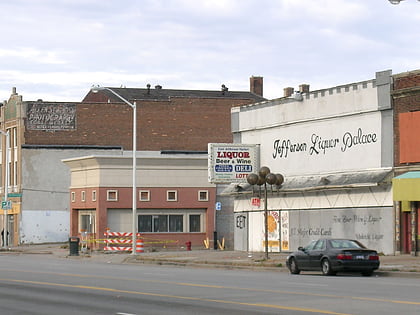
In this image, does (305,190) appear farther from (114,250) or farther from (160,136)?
(160,136)

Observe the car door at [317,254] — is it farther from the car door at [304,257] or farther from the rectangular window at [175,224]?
the rectangular window at [175,224]

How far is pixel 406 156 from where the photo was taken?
41.7 metres

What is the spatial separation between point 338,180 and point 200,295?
2440 centimetres

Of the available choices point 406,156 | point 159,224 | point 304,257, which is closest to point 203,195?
point 159,224

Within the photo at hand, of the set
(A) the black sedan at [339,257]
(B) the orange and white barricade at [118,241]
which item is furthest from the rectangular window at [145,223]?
(A) the black sedan at [339,257]

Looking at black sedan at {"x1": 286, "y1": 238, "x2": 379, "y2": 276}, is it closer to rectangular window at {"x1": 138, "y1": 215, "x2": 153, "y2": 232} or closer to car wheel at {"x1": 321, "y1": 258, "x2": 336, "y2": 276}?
car wheel at {"x1": 321, "y1": 258, "x2": 336, "y2": 276}

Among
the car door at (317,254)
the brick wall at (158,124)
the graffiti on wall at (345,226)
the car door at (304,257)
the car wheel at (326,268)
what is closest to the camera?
the car wheel at (326,268)

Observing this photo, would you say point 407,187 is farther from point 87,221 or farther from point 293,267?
point 87,221

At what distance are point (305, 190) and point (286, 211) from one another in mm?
2762

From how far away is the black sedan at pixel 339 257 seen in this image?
31.7 metres

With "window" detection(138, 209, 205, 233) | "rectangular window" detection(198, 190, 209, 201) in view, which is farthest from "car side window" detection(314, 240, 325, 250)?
"rectangular window" detection(198, 190, 209, 201)

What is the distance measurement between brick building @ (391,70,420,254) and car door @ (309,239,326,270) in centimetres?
863

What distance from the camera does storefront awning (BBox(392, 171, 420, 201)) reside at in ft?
131

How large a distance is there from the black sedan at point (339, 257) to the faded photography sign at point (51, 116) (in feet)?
162
